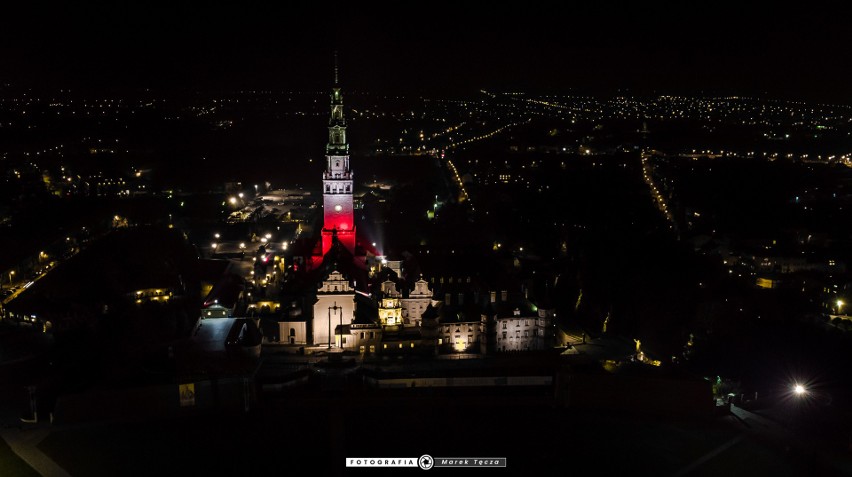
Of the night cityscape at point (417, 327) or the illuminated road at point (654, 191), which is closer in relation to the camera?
the night cityscape at point (417, 327)

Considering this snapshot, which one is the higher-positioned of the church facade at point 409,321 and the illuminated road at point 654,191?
the illuminated road at point 654,191

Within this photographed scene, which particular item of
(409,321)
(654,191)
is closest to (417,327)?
(409,321)

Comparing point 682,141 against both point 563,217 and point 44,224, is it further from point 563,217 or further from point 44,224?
point 44,224

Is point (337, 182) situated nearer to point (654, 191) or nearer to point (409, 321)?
point (409, 321)

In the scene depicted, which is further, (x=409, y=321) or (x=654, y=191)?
(x=654, y=191)

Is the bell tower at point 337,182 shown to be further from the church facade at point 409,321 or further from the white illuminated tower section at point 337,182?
the church facade at point 409,321

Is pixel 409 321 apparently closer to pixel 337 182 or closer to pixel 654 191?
pixel 337 182

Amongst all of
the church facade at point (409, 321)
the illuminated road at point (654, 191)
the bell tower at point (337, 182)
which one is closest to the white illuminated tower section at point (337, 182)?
the bell tower at point (337, 182)

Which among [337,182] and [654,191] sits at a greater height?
[654,191]
